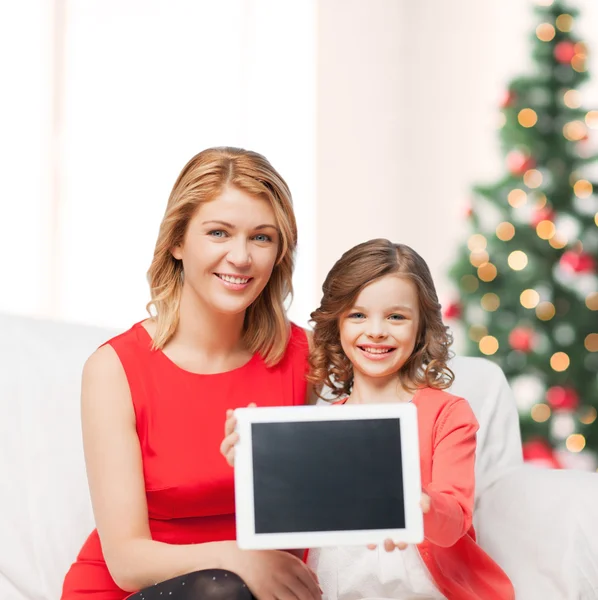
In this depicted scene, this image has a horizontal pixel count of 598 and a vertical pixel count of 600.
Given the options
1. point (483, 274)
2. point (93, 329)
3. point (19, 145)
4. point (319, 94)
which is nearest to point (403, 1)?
point (319, 94)

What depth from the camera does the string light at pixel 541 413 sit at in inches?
130

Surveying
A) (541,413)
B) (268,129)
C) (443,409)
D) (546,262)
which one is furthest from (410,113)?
(443,409)

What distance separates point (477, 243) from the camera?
133 inches

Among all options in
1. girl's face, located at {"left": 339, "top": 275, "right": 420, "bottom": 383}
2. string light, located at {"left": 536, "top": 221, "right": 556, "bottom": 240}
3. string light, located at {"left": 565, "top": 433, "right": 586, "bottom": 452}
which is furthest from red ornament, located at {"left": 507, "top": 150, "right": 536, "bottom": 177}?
girl's face, located at {"left": 339, "top": 275, "right": 420, "bottom": 383}

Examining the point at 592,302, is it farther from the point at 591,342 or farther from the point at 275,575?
the point at 275,575

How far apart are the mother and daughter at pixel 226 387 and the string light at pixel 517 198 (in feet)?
6.11

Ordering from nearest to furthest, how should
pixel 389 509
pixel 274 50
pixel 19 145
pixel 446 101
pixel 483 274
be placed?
pixel 389 509 < pixel 19 145 < pixel 483 274 < pixel 274 50 < pixel 446 101

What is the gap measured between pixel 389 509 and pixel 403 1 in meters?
3.81

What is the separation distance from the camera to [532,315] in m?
3.28

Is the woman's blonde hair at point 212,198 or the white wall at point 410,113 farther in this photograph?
the white wall at point 410,113

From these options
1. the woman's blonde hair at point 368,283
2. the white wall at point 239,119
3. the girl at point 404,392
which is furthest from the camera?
the white wall at point 239,119

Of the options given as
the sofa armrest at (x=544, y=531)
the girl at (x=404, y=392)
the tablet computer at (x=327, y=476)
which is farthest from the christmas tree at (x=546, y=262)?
the tablet computer at (x=327, y=476)

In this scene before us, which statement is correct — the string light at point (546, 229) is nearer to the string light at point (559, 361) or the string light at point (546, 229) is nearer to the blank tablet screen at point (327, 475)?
the string light at point (559, 361)

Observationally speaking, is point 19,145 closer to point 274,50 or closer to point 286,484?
point 274,50
